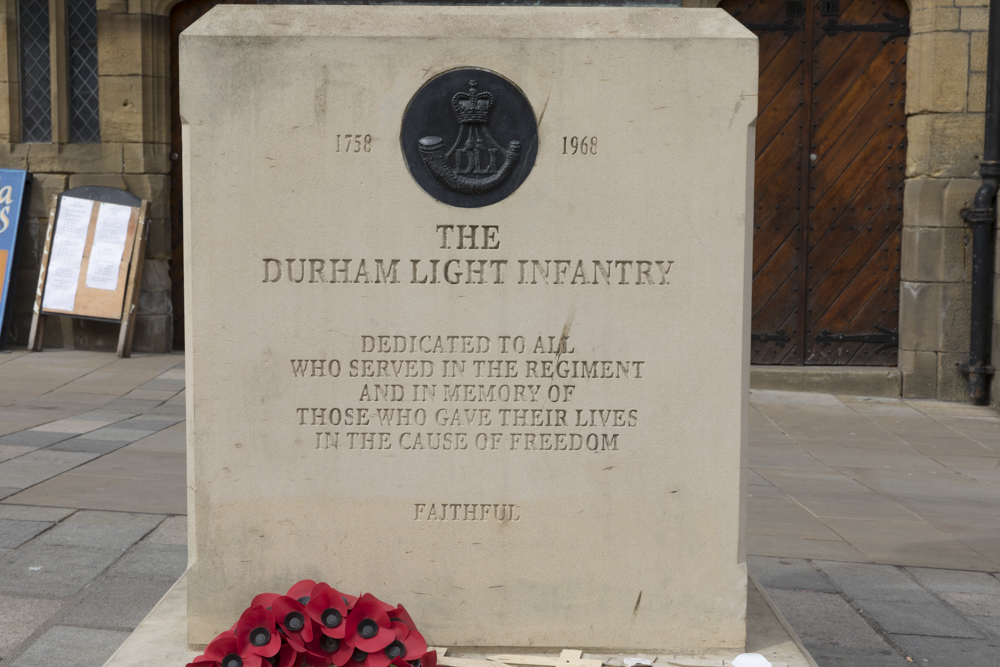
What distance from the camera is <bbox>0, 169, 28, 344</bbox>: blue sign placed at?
8.75 meters

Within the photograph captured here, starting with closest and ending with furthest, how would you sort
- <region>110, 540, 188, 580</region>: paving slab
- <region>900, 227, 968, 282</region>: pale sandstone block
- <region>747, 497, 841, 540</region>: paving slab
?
<region>110, 540, 188, 580</region>: paving slab
<region>747, 497, 841, 540</region>: paving slab
<region>900, 227, 968, 282</region>: pale sandstone block

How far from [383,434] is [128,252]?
6.69m

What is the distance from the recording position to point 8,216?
8.80 m

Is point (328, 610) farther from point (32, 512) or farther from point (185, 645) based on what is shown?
point (32, 512)

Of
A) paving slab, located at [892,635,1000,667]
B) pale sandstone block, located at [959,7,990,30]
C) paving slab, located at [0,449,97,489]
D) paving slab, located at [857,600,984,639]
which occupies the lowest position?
paving slab, located at [892,635,1000,667]

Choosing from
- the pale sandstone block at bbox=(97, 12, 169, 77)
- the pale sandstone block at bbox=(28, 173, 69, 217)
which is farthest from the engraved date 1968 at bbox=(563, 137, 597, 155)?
the pale sandstone block at bbox=(28, 173, 69, 217)

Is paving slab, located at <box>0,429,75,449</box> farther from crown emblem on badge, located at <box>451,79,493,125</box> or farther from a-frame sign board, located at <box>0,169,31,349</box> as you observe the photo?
crown emblem on badge, located at <box>451,79,493,125</box>

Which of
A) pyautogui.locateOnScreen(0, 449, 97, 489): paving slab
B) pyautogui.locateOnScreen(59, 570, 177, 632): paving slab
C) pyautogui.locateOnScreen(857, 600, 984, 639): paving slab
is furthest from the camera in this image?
pyautogui.locateOnScreen(0, 449, 97, 489): paving slab

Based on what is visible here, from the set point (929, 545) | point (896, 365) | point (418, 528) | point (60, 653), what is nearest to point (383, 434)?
point (418, 528)

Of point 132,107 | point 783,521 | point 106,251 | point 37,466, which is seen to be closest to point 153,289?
point 106,251

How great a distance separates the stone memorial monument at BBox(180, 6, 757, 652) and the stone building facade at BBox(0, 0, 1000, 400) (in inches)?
231

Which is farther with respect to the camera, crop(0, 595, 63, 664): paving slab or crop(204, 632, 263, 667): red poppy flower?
crop(0, 595, 63, 664): paving slab

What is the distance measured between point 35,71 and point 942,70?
7.09 metres

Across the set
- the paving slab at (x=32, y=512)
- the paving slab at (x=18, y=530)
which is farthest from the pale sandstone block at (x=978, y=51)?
the paving slab at (x=18, y=530)
